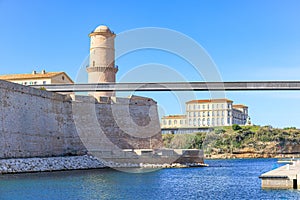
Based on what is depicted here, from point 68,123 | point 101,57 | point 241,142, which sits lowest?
point 241,142

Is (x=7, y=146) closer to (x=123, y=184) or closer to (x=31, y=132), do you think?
(x=31, y=132)

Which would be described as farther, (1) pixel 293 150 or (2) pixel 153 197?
(1) pixel 293 150

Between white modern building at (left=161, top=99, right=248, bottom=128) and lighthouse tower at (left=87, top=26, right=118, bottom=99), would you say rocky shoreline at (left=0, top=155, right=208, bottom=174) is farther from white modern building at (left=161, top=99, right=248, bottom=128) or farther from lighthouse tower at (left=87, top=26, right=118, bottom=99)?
white modern building at (left=161, top=99, right=248, bottom=128)

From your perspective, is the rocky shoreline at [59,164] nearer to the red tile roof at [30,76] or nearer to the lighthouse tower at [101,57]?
the lighthouse tower at [101,57]

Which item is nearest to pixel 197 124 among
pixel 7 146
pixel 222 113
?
pixel 222 113

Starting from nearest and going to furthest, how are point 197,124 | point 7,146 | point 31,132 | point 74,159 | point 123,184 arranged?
1. point 123,184
2. point 7,146
3. point 31,132
4. point 74,159
5. point 197,124

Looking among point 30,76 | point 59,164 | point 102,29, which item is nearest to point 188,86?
point 102,29

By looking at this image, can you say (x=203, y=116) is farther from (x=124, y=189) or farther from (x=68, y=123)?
(x=124, y=189)
